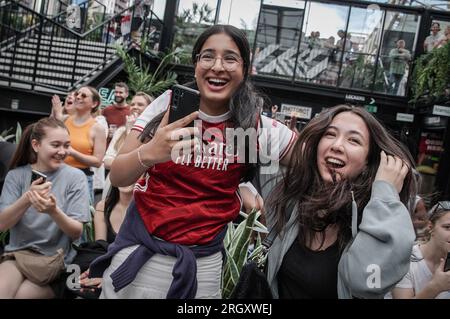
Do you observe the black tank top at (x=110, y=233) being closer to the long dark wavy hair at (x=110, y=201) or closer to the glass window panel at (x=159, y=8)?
the long dark wavy hair at (x=110, y=201)

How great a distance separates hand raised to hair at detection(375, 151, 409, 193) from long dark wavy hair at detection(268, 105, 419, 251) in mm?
51

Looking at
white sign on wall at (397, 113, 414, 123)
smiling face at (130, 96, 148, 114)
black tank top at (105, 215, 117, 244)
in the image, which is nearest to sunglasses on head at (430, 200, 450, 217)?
black tank top at (105, 215, 117, 244)

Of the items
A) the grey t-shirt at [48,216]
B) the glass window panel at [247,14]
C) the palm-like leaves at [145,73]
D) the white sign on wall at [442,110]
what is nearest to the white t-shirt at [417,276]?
the grey t-shirt at [48,216]

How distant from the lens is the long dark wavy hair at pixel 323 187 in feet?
4.52

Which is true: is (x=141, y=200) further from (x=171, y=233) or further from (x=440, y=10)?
(x=440, y=10)

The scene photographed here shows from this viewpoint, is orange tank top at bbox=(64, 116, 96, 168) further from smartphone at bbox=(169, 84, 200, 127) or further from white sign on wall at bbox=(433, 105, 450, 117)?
white sign on wall at bbox=(433, 105, 450, 117)

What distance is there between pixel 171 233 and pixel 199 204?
0.12 m

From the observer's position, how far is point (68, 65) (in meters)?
9.85

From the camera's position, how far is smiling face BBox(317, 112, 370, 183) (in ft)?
4.55

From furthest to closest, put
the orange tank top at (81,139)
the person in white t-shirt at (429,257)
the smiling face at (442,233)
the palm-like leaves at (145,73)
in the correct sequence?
the palm-like leaves at (145,73)
the orange tank top at (81,139)
the smiling face at (442,233)
the person in white t-shirt at (429,257)

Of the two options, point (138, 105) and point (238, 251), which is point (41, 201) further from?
point (138, 105)

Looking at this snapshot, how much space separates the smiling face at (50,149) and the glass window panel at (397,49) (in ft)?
36.7

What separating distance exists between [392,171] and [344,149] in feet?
0.51
